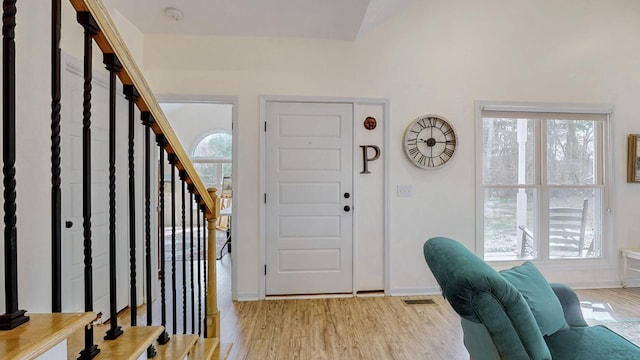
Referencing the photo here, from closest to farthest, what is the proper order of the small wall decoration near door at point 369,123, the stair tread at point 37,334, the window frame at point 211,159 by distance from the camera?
the stair tread at point 37,334
the small wall decoration near door at point 369,123
the window frame at point 211,159

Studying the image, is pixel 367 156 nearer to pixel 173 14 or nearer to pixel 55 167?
pixel 173 14

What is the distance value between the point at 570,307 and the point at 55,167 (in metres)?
2.30

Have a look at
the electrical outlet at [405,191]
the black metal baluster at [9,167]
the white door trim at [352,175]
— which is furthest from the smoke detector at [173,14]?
the electrical outlet at [405,191]

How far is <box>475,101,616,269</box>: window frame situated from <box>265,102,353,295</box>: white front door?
1394 mm

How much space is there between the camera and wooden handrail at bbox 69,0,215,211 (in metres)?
0.95

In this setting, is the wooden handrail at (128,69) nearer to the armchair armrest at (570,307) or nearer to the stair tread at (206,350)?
the stair tread at (206,350)

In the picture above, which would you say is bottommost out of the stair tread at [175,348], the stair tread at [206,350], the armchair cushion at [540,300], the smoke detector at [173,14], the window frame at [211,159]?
the stair tread at [206,350]

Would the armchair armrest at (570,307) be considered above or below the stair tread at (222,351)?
above

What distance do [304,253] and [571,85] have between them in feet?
11.1

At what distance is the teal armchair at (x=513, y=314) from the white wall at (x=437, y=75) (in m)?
1.56

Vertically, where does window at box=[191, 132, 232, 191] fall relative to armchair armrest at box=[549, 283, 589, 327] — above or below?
above

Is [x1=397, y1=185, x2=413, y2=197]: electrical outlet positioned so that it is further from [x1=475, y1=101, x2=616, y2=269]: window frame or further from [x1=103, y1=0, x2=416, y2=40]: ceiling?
[x1=103, y1=0, x2=416, y2=40]: ceiling

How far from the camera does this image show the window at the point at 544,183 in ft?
10.7

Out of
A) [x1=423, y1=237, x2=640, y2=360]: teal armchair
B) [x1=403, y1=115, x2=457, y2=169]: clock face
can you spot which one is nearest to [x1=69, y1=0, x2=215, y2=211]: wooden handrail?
[x1=423, y1=237, x2=640, y2=360]: teal armchair
